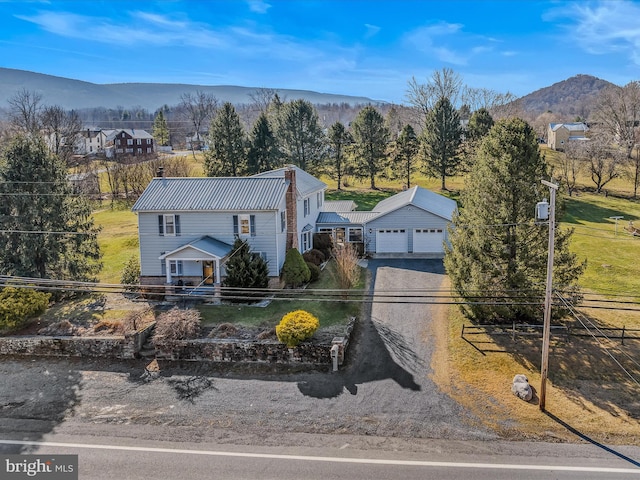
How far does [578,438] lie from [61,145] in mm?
63678

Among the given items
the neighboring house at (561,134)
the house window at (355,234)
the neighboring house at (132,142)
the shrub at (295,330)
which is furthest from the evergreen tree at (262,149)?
the neighboring house at (561,134)

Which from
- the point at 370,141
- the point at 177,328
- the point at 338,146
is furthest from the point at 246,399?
the point at 338,146

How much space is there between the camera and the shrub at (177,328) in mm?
22578

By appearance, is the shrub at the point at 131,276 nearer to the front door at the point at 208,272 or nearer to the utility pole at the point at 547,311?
the front door at the point at 208,272

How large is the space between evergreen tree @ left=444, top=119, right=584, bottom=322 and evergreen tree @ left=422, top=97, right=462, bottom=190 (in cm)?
3512

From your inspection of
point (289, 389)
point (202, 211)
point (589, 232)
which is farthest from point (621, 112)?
point (289, 389)

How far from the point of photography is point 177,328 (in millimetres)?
22922

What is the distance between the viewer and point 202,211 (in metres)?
29.5

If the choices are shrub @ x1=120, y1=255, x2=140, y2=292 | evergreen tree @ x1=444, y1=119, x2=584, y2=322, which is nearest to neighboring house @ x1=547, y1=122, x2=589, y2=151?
evergreen tree @ x1=444, y1=119, x2=584, y2=322

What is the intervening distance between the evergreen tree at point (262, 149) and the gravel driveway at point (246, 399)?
1509 inches

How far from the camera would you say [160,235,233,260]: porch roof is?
27.9 m

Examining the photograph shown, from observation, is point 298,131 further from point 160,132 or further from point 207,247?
point 160,132

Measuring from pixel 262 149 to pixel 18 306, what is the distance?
37.0 metres

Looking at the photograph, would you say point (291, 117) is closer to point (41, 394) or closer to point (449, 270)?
point (449, 270)
